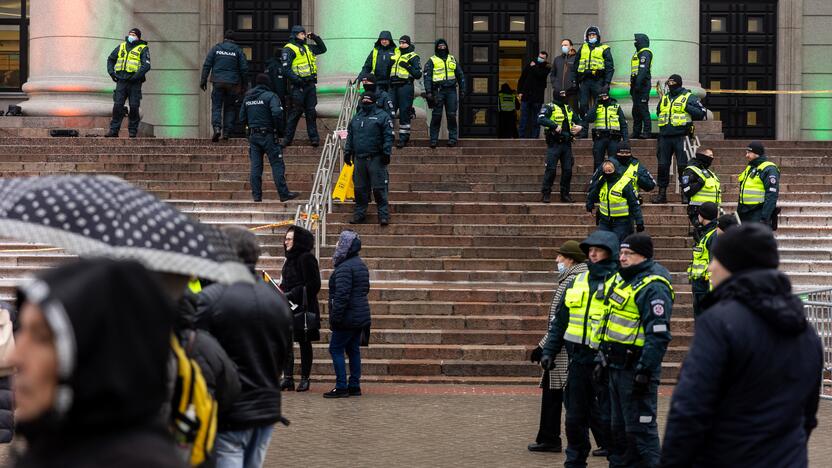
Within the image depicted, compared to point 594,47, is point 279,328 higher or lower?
lower

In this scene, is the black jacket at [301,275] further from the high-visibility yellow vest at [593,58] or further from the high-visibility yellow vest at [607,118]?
→ the high-visibility yellow vest at [593,58]

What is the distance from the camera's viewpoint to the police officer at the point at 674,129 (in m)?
20.0

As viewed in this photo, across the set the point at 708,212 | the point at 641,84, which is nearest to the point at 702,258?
the point at 708,212

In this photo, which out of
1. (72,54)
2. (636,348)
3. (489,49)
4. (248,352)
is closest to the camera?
(248,352)

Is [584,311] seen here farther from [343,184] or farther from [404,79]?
[404,79]

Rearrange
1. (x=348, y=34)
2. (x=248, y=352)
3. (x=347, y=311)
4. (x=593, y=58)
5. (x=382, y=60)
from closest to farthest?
(x=248, y=352) < (x=347, y=311) < (x=593, y=58) < (x=382, y=60) < (x=348, y=34)

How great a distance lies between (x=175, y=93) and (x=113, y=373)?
91.9 ft

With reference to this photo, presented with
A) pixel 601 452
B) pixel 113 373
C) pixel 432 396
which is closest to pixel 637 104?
pixel 432 396

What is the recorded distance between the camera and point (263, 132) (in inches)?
770

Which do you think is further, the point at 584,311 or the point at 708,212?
the point at 708,212

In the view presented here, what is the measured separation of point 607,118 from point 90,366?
18.0 metres

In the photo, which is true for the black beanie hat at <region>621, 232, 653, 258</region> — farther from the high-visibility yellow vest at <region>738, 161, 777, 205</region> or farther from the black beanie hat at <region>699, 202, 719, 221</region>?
the high-visibility yellow vest at <region>738, 161, 777, 205</region>

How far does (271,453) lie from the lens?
10367 millimetres

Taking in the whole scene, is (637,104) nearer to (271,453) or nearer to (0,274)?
(0,274)
